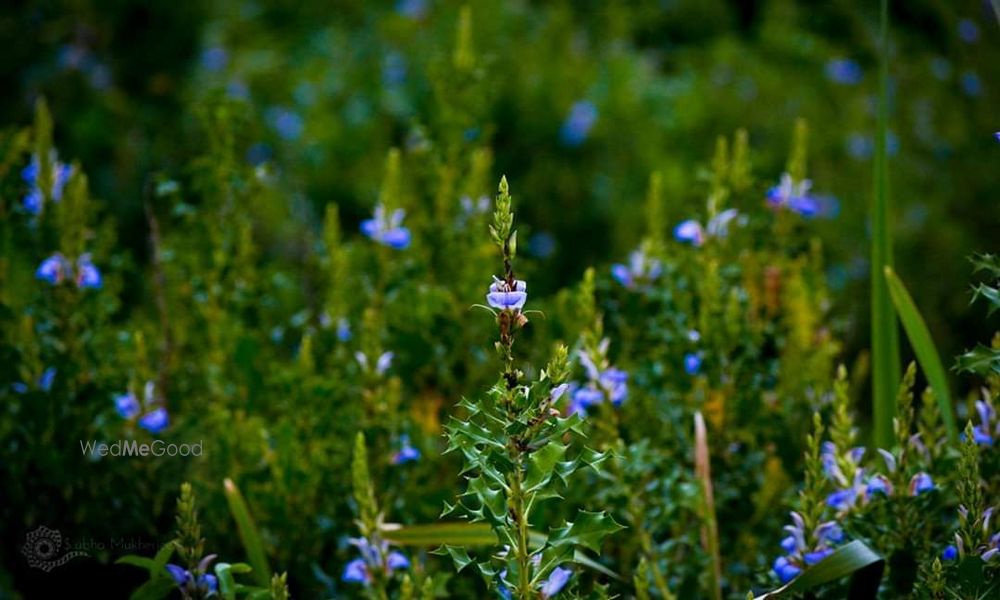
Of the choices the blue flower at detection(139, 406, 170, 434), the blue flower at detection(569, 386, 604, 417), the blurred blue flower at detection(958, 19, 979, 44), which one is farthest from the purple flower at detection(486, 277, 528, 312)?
the blurred blue flower at detection(958, 19, 979, 44)

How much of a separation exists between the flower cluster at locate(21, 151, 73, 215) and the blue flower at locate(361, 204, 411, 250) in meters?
0.68

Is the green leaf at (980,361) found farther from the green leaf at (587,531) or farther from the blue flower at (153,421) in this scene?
the blue flower at (153,421)

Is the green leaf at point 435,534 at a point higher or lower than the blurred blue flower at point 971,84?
lower

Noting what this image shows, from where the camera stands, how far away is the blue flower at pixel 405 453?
87.8 inches

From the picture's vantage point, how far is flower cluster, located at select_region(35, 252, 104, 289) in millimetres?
2338

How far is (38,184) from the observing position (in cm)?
247

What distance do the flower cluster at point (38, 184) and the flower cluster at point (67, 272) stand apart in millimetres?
192

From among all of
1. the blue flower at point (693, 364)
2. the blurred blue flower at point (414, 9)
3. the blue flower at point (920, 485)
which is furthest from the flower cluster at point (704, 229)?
the blurred blue flower at point (414, 9)

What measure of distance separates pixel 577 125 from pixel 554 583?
3.36 m

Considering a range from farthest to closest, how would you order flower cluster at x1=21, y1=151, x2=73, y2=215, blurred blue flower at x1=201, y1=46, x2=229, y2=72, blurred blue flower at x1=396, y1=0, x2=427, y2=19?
blurred blue flower at x1=201, y1=46, x2=229, y2=72
blurred blue flower at x1=396, y1=0, x2=427, y2=19
flower cluster at x1=21, y1=151, x2=73, y2=215

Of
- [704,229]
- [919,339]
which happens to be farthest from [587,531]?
[704,229]

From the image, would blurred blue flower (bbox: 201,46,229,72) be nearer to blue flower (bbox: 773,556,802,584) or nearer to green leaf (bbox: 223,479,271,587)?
green leaf (bbox: 223,479,271,587)

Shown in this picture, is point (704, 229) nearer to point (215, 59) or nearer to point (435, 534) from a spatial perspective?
point (435, 534)

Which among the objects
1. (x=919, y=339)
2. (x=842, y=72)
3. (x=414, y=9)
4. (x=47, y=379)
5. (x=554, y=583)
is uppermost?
(x=414, y=9)
